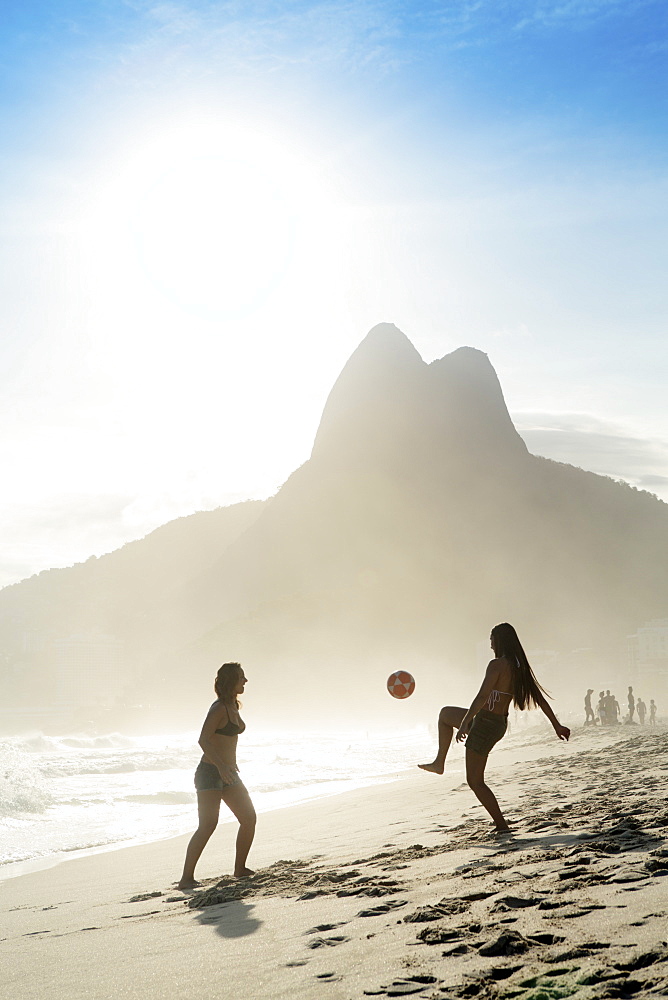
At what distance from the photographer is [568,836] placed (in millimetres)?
5578

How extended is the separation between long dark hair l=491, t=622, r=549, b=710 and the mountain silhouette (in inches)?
3626

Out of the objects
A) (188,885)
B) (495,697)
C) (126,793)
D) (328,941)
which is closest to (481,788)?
(495,697)

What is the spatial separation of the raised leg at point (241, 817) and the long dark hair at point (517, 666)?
218 centimetres

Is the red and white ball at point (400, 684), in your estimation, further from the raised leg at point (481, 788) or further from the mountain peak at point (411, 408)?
the mountain peak at point (411, 408)

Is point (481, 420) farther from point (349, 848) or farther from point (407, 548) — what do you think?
point (349, 848)

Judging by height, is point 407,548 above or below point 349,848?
above

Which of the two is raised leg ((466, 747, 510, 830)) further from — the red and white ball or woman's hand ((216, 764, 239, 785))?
the red and white ball

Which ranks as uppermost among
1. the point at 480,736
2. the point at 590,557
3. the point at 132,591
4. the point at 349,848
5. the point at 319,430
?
the point at 319,430

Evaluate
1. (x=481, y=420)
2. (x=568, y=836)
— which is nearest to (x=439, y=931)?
(x=568, y=836)

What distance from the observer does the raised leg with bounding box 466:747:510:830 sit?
6.50 m

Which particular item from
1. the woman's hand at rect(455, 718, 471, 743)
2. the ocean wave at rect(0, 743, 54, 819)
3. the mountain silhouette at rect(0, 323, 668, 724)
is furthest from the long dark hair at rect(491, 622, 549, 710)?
the mountain silhouette at rect(0, 323, 668, 724)

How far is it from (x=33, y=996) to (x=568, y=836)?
3.34 m

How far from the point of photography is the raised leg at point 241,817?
20.6 feet

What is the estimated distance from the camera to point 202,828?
6.35 meters
